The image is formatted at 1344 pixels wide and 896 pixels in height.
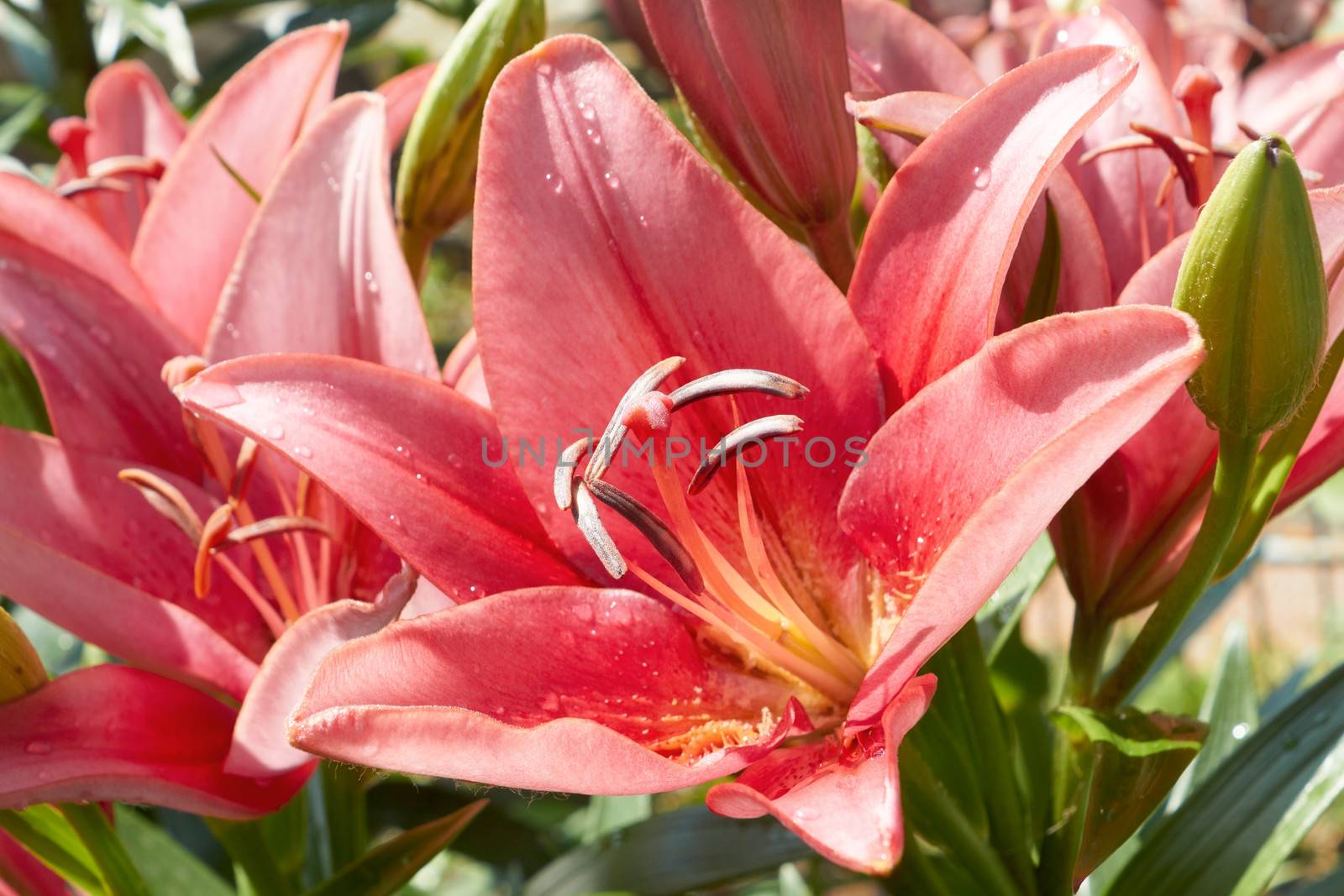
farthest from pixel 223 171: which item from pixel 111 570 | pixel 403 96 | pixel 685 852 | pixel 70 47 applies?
pixel 70 47

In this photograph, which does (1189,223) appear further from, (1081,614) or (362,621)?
(362,621)

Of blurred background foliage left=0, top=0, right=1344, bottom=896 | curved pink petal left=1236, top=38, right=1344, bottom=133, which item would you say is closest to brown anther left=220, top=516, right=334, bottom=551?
blurred background foliage left=0, top=0, right=1344, bottom=896

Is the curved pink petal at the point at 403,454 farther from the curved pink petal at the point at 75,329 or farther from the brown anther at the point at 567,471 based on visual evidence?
the curved pink petal at the point at 75,329

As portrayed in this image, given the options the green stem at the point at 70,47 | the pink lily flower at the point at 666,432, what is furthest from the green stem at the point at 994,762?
the green stem at the point at 70,47

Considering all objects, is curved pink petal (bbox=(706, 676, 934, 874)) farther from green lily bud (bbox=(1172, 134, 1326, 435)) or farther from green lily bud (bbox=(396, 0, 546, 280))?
green lily bud (bbox=(396, 0, 546, 280))

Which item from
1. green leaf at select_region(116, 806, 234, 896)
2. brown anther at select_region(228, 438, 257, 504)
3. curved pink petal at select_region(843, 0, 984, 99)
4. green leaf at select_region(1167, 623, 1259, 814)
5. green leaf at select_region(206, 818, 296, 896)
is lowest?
green leaf at select_region(1167, 623, 1259, 814)

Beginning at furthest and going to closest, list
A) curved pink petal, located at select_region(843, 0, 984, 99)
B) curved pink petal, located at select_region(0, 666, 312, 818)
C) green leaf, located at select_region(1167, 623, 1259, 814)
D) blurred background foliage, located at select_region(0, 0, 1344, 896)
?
green leaf, located at select_region(1167, 623, 1259, 814) < blurred background foliage, located at select_region(0, 0, 1344, 896) < curved pink petal, located at select_region(843, 0, 984, 99) < curved pink petal, located at select_region(0, 666, 312, 818)

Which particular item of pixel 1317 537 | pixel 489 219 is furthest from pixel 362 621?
pixel 1317 537
